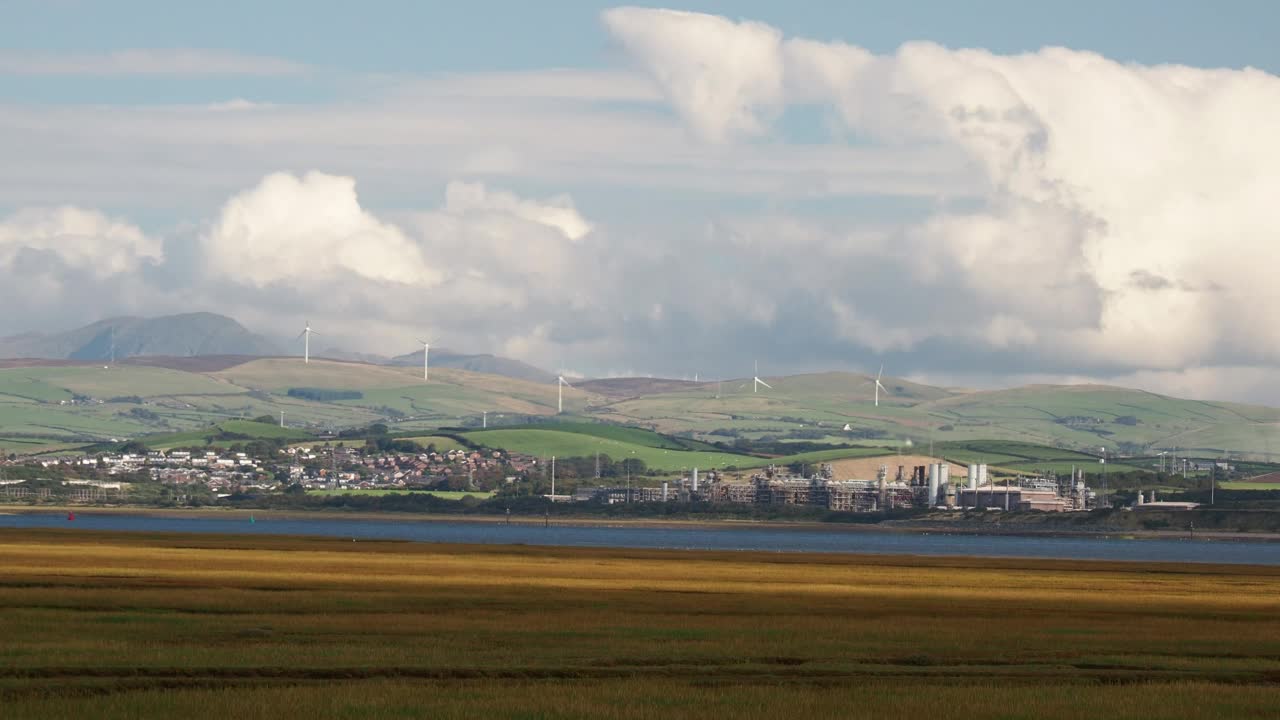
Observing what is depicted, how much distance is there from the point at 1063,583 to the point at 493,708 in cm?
7847

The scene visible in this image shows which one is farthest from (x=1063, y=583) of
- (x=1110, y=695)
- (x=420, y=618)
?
(x=1110, y=695)

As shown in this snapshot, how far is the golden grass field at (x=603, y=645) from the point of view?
143ft

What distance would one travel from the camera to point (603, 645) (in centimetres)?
5803

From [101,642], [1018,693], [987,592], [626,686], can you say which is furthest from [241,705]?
[987,592]

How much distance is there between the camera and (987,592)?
98750 millimetres

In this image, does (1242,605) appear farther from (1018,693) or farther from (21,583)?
(21,583)

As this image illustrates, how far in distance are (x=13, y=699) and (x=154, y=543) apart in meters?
114

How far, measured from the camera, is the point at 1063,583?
114375 mm

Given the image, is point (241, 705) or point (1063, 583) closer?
point (241, 705)

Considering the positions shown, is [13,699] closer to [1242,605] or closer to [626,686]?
[626,686]

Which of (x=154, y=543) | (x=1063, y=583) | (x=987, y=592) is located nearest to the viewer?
(x=987, y=592)

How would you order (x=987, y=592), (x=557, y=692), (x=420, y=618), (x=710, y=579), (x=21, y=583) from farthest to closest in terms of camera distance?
(x=710, y=579) < (x=987, y=592) < (x=21, y=583) < (x=420, y=618) < (x=557, y=692)

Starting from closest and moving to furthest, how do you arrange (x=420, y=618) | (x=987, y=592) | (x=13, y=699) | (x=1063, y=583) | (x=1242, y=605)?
1. (x=13, y=699)
2. (x=420, y=618)
3. (x=1242, y=605)
4. (x=987, y=592)
5. (x=1063, y=583)

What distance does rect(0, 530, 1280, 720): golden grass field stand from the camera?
43.6 meters
